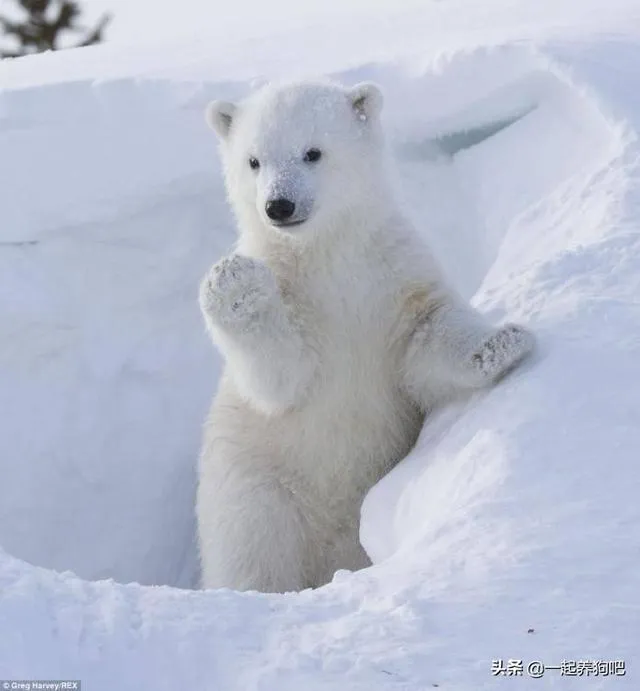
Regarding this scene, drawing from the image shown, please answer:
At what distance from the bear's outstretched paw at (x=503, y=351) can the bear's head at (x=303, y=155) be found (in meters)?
0.57

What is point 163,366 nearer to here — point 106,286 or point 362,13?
point 106,286

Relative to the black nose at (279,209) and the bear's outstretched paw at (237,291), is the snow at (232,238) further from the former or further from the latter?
the black nose at (279,209)

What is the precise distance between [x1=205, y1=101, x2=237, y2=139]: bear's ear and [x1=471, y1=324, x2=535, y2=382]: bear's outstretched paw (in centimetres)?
105

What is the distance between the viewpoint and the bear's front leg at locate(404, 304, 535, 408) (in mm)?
2871

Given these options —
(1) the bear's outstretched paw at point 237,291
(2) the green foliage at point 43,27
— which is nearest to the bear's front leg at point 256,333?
(1) the bear's outstretched paw at point 237,291

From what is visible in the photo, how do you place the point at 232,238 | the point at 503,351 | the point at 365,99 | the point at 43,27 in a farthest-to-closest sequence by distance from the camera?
the point at 43,27
the point at 232,238
the point at 365,99
the point at 503,351

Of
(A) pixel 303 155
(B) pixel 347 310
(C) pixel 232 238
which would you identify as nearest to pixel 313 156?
(A) pixel 303 155

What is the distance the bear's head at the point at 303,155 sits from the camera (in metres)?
3.00

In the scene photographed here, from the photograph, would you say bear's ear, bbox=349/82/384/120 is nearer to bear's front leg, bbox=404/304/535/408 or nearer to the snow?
the snow

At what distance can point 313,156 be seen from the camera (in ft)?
10.2

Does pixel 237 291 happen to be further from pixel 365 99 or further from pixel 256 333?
pixel 365 99

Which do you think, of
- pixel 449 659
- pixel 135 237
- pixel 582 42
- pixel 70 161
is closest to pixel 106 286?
pixel 135 237

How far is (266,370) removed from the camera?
3.05 metres

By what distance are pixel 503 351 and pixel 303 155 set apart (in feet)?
2.49
